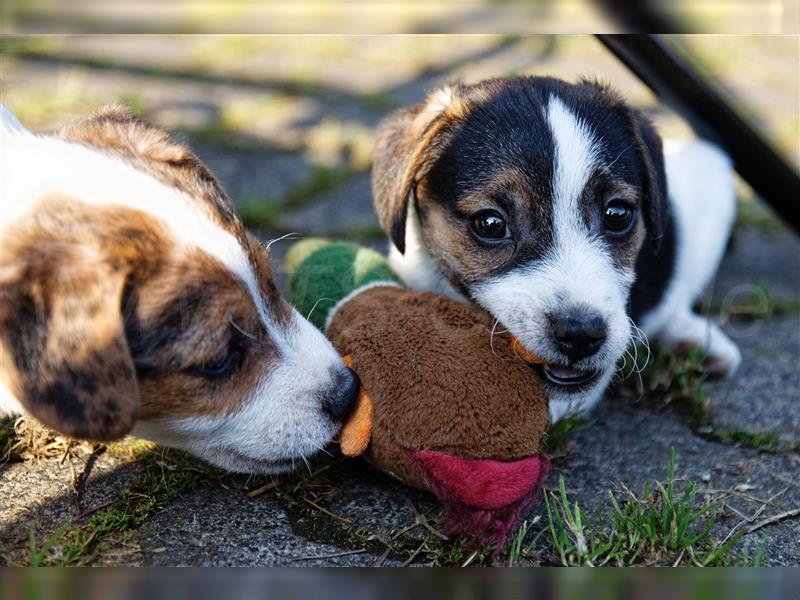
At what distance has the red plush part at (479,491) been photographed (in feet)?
8.66

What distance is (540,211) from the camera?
10.8 feet

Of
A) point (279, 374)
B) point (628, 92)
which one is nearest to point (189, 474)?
point (279, 374)

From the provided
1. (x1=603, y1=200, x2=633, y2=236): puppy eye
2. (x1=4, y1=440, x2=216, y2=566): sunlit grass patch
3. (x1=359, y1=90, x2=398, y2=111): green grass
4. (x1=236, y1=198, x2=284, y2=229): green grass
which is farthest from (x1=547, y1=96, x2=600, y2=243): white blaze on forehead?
(x1=359, y1=90, x2=398, y2=111): green grass

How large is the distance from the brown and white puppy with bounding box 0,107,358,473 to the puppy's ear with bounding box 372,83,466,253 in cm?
76

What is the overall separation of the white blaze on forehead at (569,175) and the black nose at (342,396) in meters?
0.96

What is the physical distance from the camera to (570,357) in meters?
3.04

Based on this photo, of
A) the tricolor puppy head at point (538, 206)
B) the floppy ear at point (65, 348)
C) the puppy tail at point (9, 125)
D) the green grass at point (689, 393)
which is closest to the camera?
the floppy ear at point (65, 348)

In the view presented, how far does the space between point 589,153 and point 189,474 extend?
1.83 m

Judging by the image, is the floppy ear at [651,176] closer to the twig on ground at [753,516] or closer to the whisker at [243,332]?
the twig on ground at [753,516]

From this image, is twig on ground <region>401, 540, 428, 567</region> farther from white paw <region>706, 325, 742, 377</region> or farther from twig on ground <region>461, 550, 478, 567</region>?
white paw <region>706, 325, 742, 377</region>

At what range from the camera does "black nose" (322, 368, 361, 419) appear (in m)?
2.83

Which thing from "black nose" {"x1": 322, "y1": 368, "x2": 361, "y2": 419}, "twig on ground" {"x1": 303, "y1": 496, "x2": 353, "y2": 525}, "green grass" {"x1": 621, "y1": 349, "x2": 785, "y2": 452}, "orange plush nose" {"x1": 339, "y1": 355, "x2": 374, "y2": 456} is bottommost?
"green grass" {"x1": 621, "y1": 349, "x2": 785, "y2": 452}

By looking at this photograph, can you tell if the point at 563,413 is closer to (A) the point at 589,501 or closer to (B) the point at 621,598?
(A) the point at 589,501

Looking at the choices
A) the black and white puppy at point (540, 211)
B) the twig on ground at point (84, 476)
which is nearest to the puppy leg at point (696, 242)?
the black and white puppy at point (540, 211)
